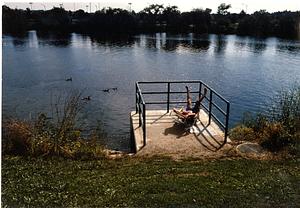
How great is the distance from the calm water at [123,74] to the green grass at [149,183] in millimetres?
7533

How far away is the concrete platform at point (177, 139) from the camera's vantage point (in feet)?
26.2

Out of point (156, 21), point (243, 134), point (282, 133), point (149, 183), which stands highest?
point (156, 21)

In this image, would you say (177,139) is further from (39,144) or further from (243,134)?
(39,144)

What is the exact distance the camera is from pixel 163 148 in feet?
26.7

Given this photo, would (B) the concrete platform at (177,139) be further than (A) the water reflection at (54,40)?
No

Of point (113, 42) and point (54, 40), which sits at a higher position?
point (54, 40)

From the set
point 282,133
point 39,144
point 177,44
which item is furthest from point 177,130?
point 177,44

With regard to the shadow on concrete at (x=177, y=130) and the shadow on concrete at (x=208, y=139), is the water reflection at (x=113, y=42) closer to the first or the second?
the shadow on concrete at (x=177, y=130)

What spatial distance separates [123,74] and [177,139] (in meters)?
24.7

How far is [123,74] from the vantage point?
1293 inches

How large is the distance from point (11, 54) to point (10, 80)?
1548 centimetres

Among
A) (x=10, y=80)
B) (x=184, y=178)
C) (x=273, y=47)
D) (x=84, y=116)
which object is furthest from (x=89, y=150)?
(x=273, y=47)

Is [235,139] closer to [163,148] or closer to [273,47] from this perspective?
[163,148]

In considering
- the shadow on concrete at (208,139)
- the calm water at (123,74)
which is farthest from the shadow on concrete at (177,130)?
the calm water at (123,74)
